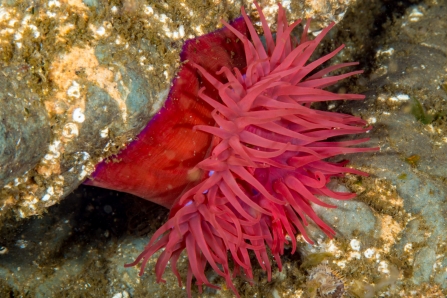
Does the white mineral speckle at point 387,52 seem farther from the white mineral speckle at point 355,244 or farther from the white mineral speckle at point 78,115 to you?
the white mineral speckle at point 78,115

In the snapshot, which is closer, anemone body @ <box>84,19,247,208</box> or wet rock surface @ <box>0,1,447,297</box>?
anemone body @ <box>84,19,247,208</box>

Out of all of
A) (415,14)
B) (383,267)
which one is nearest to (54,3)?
(383,267)

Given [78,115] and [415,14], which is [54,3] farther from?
[415,14]

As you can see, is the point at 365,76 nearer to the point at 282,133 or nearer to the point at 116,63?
the point at 282,133

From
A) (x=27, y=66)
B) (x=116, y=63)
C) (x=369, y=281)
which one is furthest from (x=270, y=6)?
(x=369, y=281)

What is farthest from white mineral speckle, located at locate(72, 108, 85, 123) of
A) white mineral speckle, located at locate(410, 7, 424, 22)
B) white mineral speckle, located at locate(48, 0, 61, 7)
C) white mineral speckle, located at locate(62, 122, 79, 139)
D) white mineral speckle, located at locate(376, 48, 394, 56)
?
white mineral speckle, located at locate(410, 7, 424, 22)

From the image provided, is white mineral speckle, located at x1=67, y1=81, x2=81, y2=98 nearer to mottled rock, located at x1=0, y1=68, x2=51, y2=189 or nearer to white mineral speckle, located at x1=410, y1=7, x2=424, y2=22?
mottled rock, located at x1=0, y1=68, x2=51, y2=189
